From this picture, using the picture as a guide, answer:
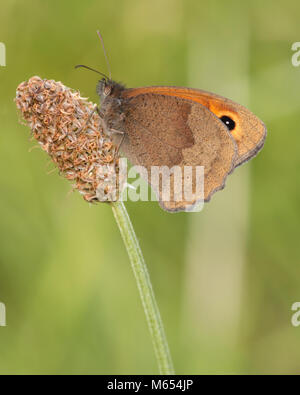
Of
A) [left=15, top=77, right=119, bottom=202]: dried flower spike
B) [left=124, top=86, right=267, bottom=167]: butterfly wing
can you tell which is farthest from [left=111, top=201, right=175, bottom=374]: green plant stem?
[left=124, top=86, right=267, bottom=167]: butterfly wing

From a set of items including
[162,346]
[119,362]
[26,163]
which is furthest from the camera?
[26,163]

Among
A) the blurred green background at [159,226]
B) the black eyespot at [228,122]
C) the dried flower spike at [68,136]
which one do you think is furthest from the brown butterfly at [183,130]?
the blurred green background at [159,226]

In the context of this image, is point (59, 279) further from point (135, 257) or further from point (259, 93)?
point (259, 93)

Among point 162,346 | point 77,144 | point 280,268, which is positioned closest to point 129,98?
point 77,144

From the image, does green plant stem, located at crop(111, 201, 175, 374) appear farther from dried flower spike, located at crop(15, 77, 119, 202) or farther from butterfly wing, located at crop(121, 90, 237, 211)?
butterfly wing, located at crop(121, 90, 237, 211)

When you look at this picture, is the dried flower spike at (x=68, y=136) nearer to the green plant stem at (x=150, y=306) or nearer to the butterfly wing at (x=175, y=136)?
the green plant stem at (x=150, y=306)
